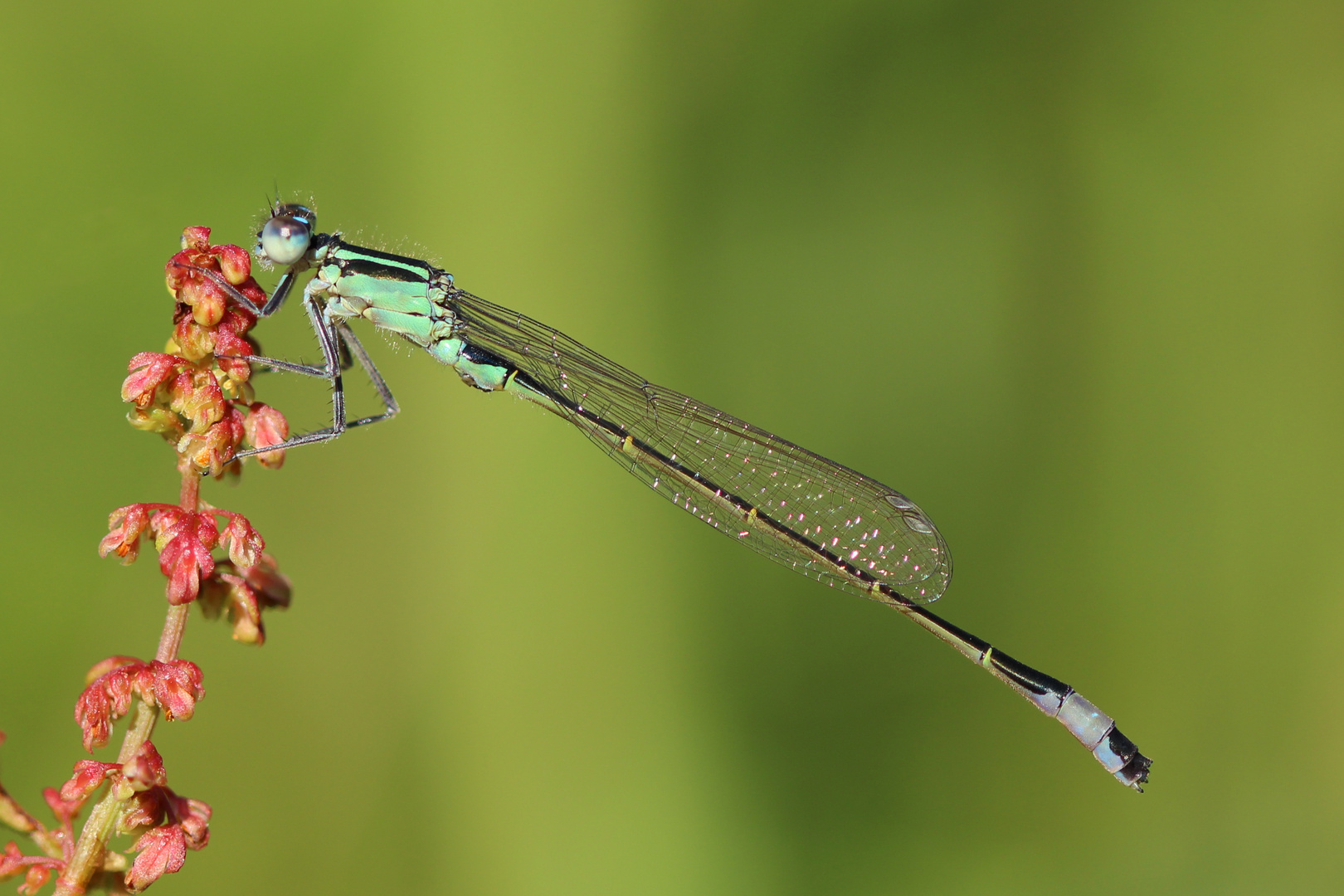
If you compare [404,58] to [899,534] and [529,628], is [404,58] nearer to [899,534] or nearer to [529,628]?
[529,628]

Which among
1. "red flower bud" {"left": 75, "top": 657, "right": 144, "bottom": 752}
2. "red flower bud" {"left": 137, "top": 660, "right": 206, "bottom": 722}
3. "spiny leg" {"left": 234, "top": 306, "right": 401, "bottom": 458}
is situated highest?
"spiny leg" {"left": 234, "top": 306, "right": 401, "bottom": 458}

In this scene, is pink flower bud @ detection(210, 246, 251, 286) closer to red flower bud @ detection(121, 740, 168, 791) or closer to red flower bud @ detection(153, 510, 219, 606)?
red flower bud @ detection(153, 510, 219, 606)

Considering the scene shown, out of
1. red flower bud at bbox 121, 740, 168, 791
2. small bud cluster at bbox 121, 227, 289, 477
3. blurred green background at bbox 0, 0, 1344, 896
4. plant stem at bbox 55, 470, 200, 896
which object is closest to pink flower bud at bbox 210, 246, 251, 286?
small bud cluster at bbox 121, 227, 289, 477

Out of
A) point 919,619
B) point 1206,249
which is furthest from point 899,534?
point 1206,249

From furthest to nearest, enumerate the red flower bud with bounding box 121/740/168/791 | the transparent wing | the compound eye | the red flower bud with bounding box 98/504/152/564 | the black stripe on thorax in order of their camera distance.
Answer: the transparent wing → the black stripe on thorax → the compound eye → the red flower bud with bounding box 98/504/152/564 → the red flower bud with bounding box 121/740/168/791

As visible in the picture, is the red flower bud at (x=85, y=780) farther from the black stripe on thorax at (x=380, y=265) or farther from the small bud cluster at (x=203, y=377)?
the black stripe on thorax at (x=380, y=265)

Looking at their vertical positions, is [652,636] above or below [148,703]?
above

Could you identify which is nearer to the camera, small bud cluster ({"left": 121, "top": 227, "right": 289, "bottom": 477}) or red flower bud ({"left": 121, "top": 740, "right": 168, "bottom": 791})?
red flower bud ({"left": 121, "top": 740, "right": 168, "bottom": 791})
